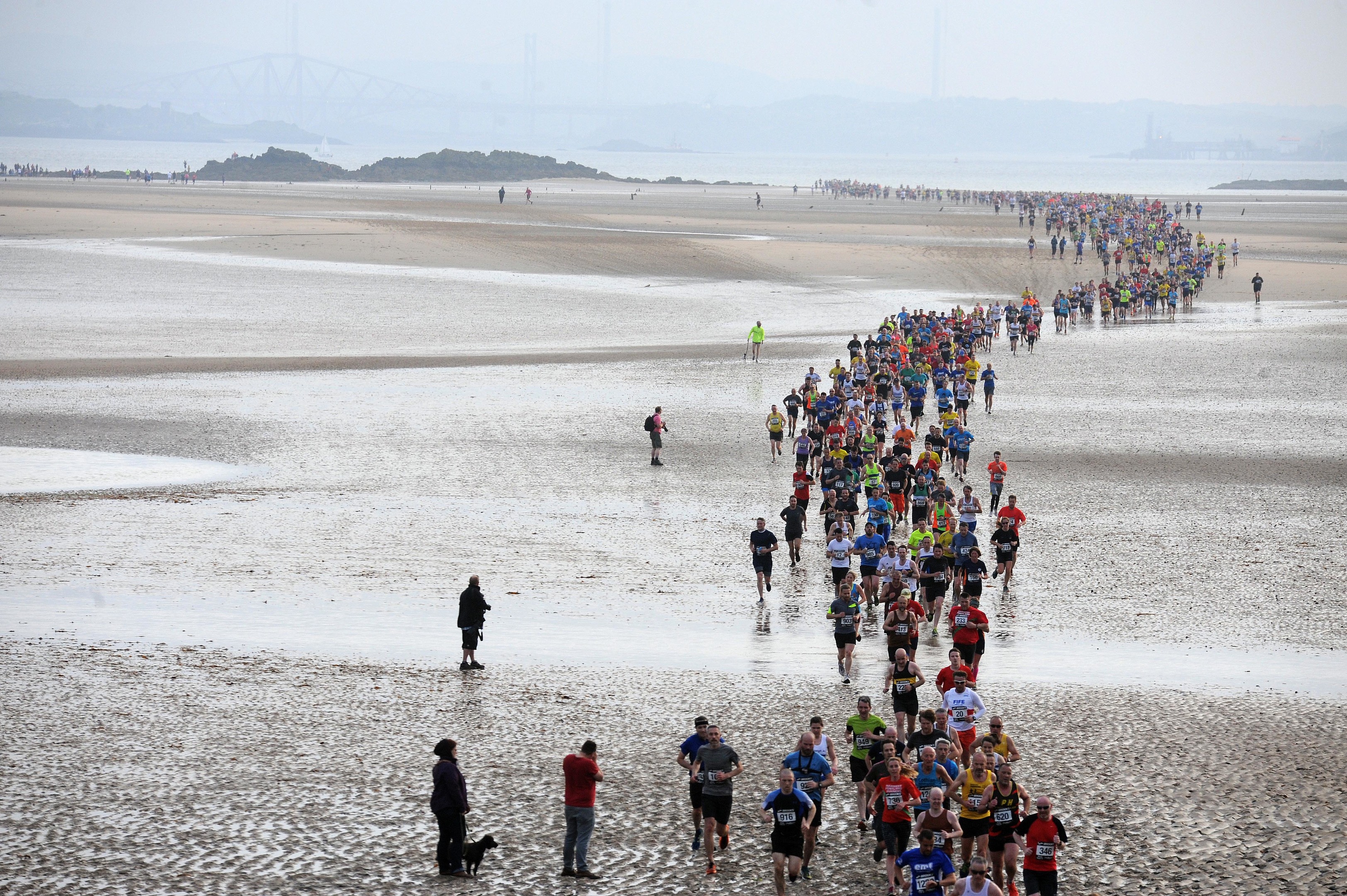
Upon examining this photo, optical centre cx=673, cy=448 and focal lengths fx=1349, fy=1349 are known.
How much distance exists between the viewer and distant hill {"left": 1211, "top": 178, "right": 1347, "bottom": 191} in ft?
563

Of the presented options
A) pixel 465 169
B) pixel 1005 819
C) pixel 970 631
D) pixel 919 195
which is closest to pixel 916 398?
pixel 970 631

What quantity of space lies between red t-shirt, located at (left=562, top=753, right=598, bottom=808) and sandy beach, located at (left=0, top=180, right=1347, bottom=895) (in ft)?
1.93

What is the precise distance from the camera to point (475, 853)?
949 cm

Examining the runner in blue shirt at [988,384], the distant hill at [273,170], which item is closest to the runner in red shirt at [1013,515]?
the runner in blue shirt at [988,384]

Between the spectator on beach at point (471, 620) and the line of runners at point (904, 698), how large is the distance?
359cm

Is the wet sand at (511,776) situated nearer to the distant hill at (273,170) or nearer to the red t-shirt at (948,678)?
the red t-shirt at (948,678)

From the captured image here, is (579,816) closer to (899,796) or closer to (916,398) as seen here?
(899,796)

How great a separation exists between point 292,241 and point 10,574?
47.9 meters

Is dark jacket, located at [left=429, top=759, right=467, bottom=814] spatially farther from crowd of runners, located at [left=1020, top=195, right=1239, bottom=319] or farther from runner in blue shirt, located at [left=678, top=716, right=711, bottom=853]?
crowd of runners, located at [left=1020, top=195, right=1239, bottom=319]

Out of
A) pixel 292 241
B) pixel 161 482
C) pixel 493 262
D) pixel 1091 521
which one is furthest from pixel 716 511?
pixel 292 241

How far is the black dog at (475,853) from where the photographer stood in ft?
31.1

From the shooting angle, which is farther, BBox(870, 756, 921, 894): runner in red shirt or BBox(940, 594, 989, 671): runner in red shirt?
BBox(940, 594, 989, 671): runner in red shirt

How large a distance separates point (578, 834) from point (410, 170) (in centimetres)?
14660

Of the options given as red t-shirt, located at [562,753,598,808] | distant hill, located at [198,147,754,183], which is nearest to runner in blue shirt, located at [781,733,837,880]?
red t-shirt, located at [562,753,598,808]
